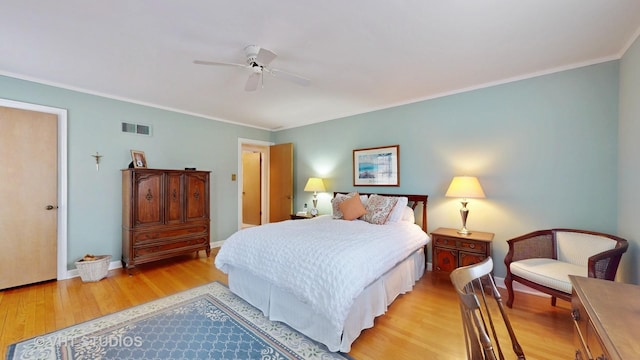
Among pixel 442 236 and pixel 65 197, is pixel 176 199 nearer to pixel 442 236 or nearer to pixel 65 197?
pixel 65 197

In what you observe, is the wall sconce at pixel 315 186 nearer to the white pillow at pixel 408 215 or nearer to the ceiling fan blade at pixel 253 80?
the white pillow at pixel 408 215

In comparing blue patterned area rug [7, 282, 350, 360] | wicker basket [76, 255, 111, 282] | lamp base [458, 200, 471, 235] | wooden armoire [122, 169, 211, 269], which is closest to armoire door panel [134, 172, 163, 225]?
wooden armoire [122, 169, 211, 269]

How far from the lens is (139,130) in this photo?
402 cm

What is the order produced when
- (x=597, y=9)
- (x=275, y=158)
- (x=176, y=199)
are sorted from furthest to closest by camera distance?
(x=275, y=158)
(x=176, y=199)
(x=597, y=9)

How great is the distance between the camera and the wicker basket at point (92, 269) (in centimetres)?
322

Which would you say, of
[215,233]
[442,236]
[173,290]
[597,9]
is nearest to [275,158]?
[215,233]

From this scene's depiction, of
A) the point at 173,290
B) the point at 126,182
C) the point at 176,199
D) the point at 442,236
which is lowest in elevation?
the point at 173,290

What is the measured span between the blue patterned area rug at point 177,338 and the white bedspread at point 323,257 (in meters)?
0.41

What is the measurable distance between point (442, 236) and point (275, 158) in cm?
379

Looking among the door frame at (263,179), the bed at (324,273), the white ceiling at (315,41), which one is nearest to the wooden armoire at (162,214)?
the door frame at (263,179)

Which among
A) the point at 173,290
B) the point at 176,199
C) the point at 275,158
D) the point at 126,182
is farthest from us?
the point at 275,158

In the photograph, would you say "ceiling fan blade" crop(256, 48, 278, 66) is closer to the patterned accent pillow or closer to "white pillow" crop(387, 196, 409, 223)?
the patterned accent pillow

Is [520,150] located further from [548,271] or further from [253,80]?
[253,80]

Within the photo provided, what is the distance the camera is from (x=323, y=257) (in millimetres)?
2025
